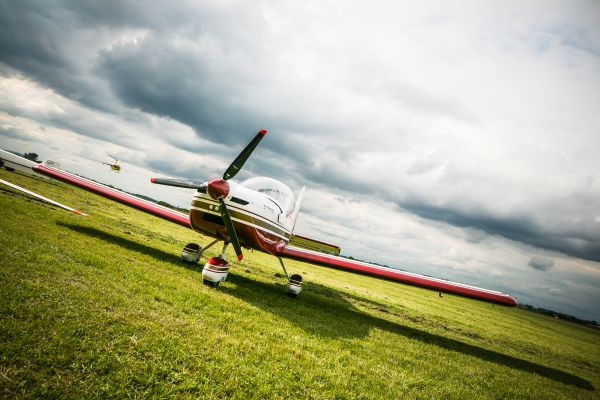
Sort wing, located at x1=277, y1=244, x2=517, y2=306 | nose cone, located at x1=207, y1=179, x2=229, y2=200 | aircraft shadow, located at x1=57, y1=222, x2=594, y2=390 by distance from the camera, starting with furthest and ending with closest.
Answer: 1. wing, located at x1=277, y1=244, x2=517, y2=306
2. nose cone, located at x1=207, y1=179, x2=229, y2=200
3. aircraft shadow, located at x1=57, y1=222, x2=594, y2=390

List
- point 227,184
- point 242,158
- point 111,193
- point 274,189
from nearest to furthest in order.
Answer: point 227,184
point 242,158
point 274,189
point 111,193

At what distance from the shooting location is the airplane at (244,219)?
24.0ft

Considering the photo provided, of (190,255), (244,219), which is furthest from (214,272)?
(190,255)

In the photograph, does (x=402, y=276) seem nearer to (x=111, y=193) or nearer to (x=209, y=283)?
(x=209, y=283)

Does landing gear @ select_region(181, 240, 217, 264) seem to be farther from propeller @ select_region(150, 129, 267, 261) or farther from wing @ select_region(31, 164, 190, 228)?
propeller @ select_region(150, 129, 267, 261)

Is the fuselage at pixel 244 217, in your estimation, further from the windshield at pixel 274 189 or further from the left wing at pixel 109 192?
the left wing at pixel 109 192

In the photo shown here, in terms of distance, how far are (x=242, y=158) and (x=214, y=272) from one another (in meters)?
3.25

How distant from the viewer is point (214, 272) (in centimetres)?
738

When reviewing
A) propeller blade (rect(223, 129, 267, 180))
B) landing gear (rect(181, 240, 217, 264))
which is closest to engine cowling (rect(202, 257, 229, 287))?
landing gear (rect(181, 240, 217, 264))

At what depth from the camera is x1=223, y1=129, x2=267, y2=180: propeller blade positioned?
23.4 ft

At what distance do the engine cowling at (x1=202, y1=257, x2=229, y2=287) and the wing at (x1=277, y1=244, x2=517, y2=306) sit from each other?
2.53 metres

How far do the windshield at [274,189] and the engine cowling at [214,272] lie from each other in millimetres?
3114

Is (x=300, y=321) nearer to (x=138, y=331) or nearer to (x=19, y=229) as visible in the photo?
(x=138, y=331)

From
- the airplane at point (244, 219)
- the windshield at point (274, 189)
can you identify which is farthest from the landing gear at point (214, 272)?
the windshield at point (274, 189)
